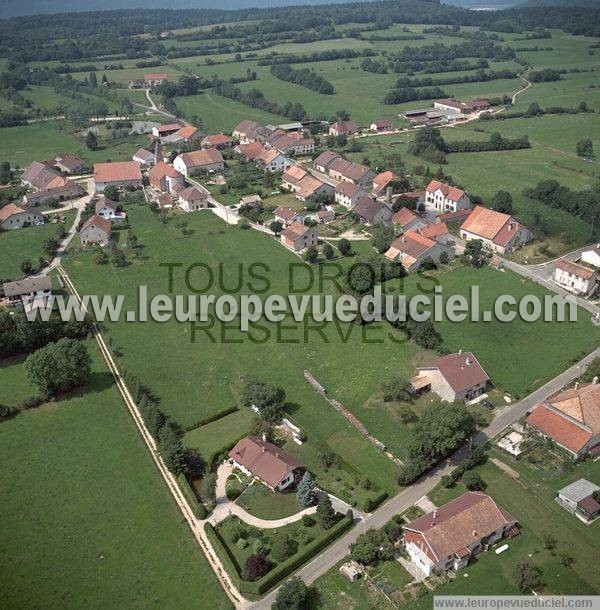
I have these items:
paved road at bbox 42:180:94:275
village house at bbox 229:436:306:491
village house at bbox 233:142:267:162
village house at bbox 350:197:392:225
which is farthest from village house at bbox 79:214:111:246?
village house at bbox 229:436:306:491

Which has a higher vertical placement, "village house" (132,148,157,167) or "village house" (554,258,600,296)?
"village house" (132,148,157,167)

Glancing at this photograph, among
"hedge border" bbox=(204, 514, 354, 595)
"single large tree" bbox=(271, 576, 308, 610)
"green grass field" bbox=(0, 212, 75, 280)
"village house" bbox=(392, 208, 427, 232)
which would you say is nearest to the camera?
"single large tree" bbox=(271, 576, 308, 610)

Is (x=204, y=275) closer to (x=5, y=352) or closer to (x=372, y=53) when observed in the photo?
(x=5, y=352)

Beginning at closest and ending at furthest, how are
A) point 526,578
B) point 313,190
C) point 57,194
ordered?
point 526,578, point 313,190, point 57,194

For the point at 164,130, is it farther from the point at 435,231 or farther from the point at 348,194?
the point at 435,231

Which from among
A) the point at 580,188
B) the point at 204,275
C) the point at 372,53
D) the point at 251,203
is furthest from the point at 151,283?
the point at 372,53

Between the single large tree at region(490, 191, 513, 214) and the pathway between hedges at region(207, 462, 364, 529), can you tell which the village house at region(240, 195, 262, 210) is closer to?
the single large tree at region(490, 191, 513, 214)

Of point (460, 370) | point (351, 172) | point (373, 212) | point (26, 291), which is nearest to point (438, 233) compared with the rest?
point (373, 212)
